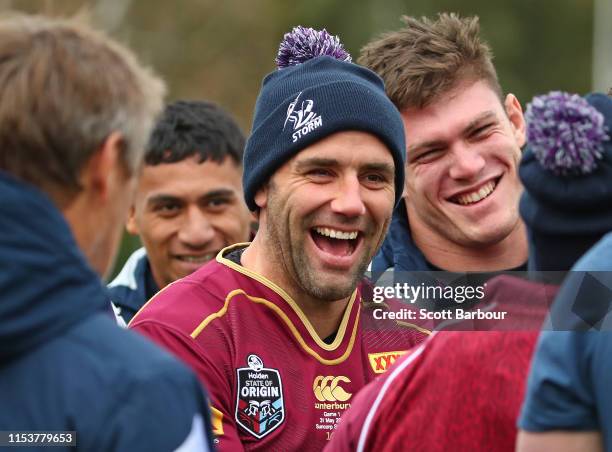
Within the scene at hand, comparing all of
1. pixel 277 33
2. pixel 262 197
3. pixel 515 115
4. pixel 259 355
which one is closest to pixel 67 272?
pixel 259 355

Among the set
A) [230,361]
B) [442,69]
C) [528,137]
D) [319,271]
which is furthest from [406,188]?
[528,137]

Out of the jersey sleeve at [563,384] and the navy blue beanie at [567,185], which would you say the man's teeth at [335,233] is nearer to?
the navy blue beanie at [567,185]

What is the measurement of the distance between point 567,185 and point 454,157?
268 cm

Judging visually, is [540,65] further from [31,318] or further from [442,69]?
[31,318]

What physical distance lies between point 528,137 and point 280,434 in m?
1.59

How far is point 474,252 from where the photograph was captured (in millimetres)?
5695

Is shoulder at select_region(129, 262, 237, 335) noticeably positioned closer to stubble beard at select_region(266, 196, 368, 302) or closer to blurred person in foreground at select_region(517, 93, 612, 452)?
stubble beard at select_region(266, 196, 368, 302)

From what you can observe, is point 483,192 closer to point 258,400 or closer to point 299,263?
point 299,263

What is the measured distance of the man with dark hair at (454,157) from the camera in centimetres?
558

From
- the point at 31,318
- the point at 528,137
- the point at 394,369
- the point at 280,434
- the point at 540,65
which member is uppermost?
the point at 540,65

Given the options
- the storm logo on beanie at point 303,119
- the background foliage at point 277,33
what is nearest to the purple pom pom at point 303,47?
the storm logo on beanie at point 303,119

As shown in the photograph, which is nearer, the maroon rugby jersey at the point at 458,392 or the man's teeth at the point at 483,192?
the maroon rugby jersey at the point at 458,392

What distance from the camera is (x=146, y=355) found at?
2.74m

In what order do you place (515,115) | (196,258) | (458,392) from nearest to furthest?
(458,392) → (515,115) → (196,258)
